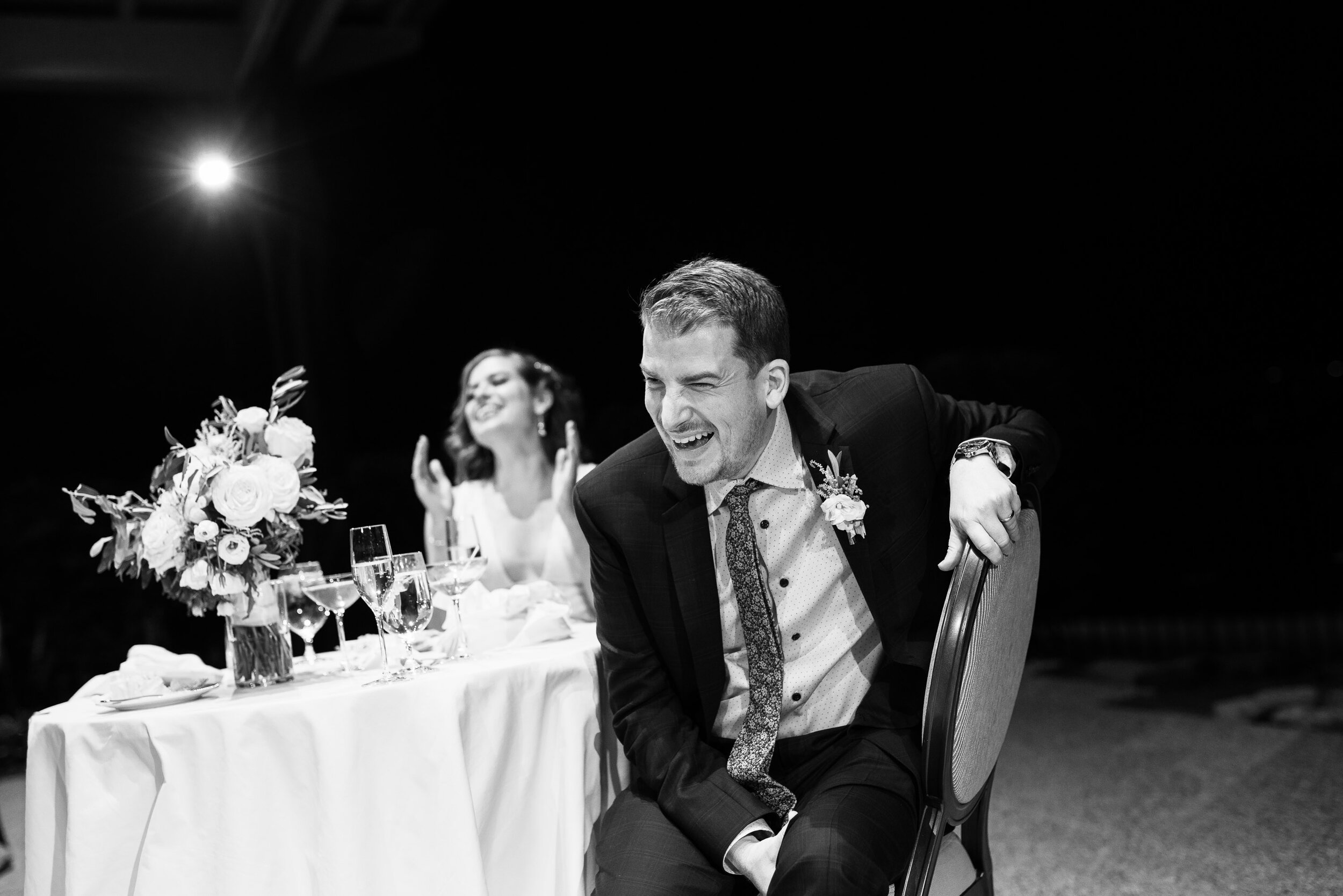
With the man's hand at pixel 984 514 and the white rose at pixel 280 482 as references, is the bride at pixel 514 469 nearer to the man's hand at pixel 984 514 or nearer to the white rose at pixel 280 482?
the white rose at pixel 280 482

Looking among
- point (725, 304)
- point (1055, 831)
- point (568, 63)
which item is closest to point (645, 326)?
point (725, 304)

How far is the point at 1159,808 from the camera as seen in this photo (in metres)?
3.71

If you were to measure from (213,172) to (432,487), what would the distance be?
4588 mm

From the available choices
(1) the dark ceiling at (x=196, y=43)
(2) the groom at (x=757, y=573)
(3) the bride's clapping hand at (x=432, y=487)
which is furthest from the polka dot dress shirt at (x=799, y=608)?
(1) the dark ceiling at (x=196, y=43)

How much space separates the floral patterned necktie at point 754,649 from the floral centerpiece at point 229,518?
2.38ft

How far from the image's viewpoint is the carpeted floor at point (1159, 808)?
10.1ft

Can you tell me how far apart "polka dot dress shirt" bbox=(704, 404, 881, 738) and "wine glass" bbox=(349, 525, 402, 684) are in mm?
610

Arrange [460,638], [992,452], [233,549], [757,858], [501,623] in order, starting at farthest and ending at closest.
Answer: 1. [501,623]
2. [460,638]
3. [233,549]
4. [992,452]
5. [757,858]

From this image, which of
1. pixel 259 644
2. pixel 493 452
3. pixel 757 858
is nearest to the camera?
pixel 757 858

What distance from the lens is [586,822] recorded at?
2113mm

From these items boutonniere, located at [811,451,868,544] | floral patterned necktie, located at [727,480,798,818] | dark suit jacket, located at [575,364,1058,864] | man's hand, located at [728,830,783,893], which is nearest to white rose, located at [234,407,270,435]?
dark suit jacket, located at [575,364,1058,864]

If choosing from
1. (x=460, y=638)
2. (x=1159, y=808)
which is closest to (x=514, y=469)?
(x=460, y=638)

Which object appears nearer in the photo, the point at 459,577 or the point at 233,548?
the point at 233,548

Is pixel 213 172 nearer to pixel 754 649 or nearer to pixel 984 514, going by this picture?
pixel 754 649
